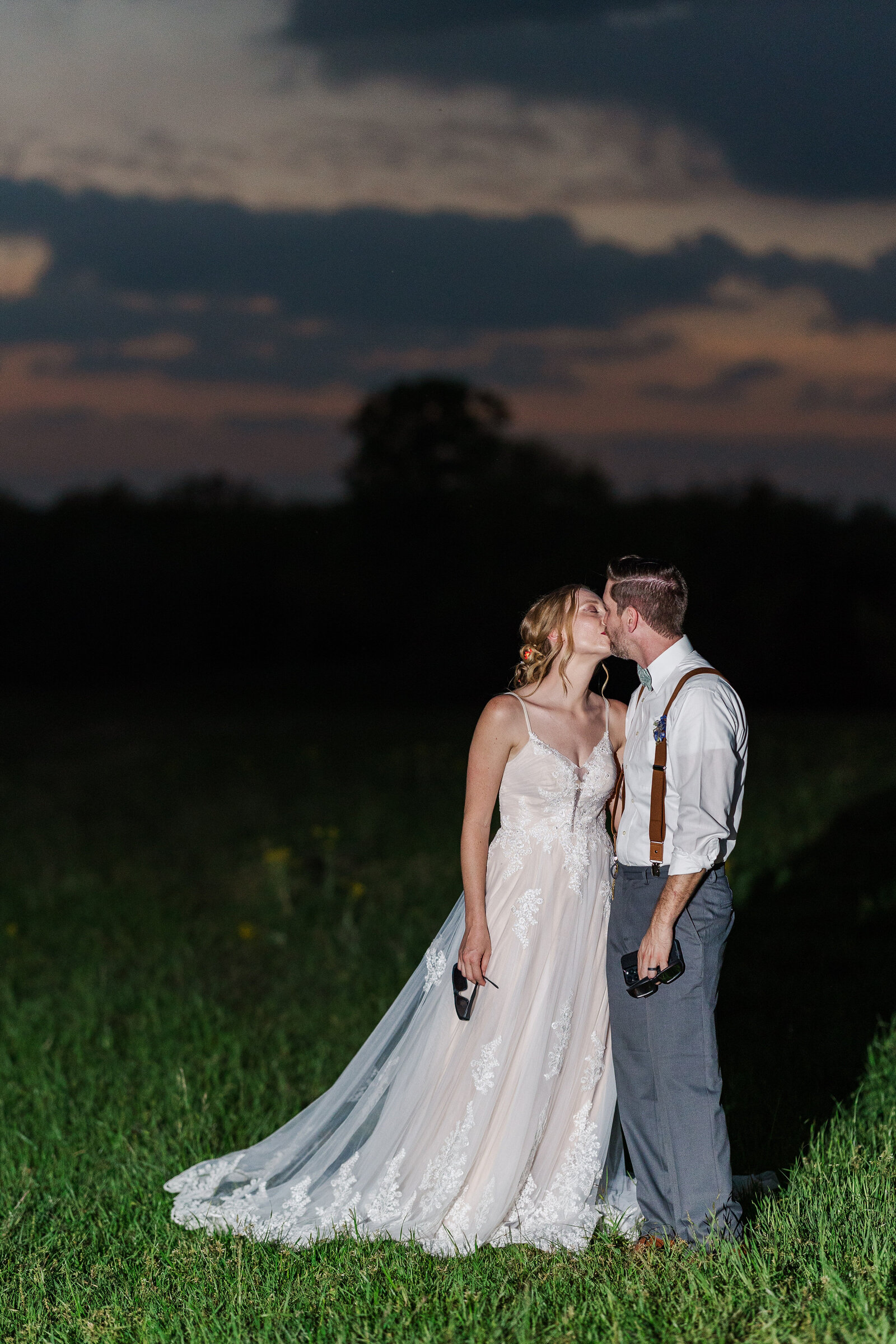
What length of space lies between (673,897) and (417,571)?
37.0 meters

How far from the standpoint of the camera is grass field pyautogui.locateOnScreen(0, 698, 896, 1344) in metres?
3.73

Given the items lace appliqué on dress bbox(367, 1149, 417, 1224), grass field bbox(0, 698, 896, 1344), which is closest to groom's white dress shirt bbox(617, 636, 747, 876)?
grass field bbox(0, 698, 896, 1344)

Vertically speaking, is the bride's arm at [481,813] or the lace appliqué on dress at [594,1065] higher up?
the bride's arm at [481,813]

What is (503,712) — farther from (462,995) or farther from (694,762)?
(462,995)

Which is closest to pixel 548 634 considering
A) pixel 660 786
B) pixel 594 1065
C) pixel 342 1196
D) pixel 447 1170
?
pixel 660 786

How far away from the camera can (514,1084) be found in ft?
14.5

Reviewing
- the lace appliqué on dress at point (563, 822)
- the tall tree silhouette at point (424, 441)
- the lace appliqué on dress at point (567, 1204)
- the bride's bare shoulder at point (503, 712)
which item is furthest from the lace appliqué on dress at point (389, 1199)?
the tall tree silhouette at point (424, 441)

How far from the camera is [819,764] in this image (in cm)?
1322

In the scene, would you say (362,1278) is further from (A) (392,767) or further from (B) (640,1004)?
(A) (392,767)

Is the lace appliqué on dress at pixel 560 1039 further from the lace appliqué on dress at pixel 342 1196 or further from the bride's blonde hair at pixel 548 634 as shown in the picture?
the bride's blonde hair at pixel 548 634

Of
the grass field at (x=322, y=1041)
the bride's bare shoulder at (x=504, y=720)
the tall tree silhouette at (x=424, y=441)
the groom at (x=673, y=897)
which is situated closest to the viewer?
the grass field at (x=322, y=1041)

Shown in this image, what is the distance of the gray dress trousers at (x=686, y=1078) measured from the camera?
3961 mm

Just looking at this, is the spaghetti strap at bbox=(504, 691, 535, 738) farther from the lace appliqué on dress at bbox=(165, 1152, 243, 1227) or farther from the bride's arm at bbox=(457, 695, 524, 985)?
the lace appliqué on dress at bbox=(165, 1152, 243, 1227)

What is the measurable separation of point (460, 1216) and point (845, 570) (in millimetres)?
25225
